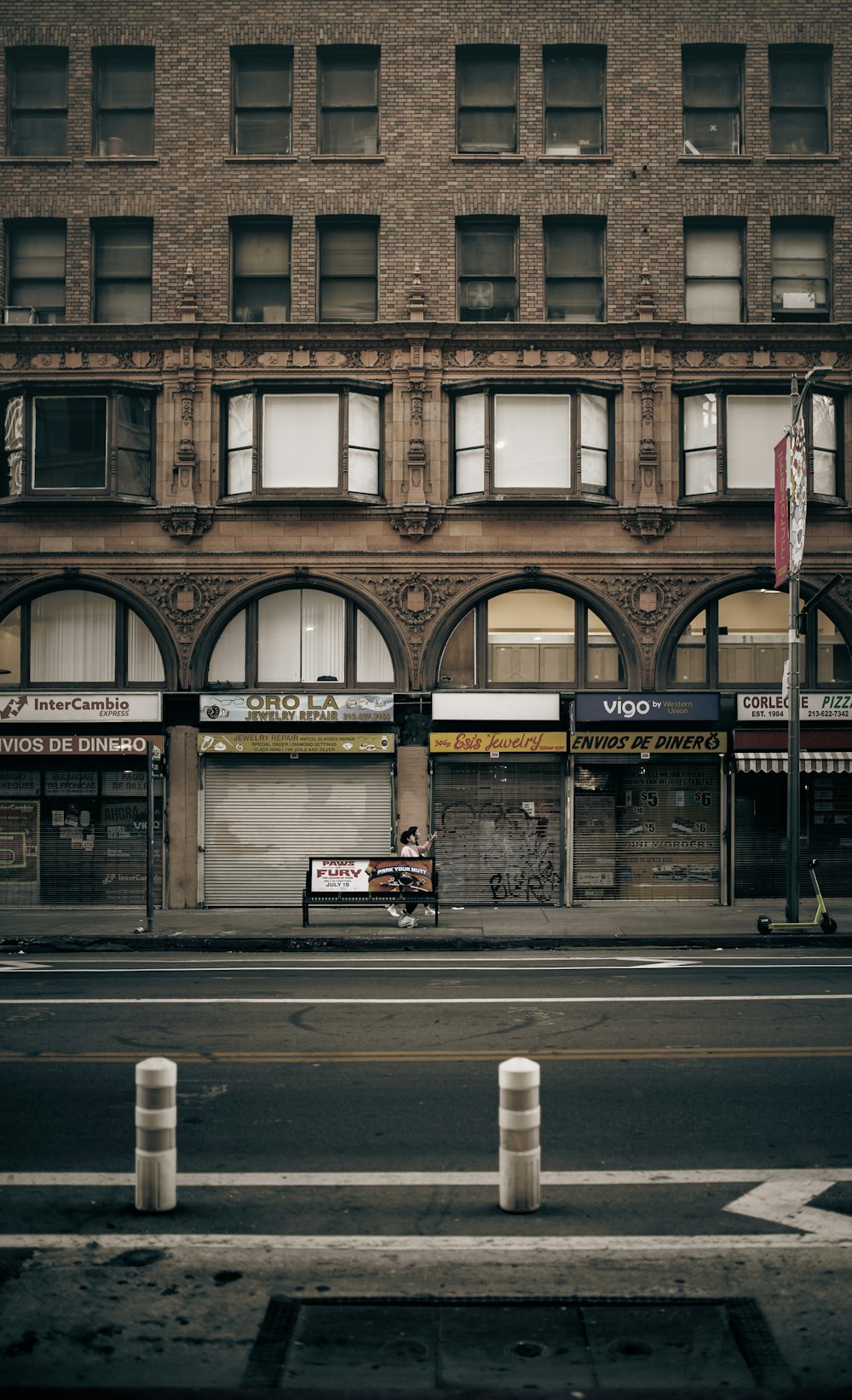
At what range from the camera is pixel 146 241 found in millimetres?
26219

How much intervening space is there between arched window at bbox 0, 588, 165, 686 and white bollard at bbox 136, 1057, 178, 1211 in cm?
1856

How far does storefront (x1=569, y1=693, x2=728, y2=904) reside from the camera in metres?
24.7

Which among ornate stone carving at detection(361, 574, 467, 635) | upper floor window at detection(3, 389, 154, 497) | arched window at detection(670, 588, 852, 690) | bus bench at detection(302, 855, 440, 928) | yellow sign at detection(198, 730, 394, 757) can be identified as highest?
upper floor window at detection(3, 389, 154, 497)

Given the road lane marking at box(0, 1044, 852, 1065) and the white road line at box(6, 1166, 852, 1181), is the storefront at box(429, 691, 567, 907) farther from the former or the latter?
the white road line at box(6, 1166, 852, 1181)

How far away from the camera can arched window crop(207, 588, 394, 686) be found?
83.4 feet

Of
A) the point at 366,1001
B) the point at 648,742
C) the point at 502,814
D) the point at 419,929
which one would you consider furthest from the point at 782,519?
the point at 366,1001

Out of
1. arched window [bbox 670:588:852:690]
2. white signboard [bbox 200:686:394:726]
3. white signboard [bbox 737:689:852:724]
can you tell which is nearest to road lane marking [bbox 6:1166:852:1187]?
white signboard [bbox 200:686:394:726]

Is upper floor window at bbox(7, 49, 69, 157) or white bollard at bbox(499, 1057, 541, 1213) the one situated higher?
upper floor window at bbox(7, 49, 69, 157)

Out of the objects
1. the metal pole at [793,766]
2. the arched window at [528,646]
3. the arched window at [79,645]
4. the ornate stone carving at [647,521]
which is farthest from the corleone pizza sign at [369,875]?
the ornate stone carving at [647,521]

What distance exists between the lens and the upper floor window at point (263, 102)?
26172mm

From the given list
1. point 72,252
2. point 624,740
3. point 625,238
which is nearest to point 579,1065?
point 624,740

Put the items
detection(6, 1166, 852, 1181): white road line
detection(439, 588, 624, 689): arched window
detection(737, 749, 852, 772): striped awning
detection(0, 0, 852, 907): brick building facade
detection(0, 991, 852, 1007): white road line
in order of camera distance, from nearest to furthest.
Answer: detection(6, 1166, 852, 1181): white road line, detection(0, 991, 852, 1007): white road line, detection(737, 749, 852, 772): striped awning, detection(0, 0, 852, 907): brick building facade, detection(439, 588, 624, 689): arched window

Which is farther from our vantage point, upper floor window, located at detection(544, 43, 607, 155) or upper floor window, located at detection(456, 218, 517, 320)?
upper floor window, located at detection(544, 43, 607, 155)

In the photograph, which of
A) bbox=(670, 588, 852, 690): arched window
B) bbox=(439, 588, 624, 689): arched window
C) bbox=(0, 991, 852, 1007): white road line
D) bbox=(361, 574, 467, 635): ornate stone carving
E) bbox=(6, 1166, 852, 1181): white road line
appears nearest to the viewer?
bbox=(6, 1166, 852, 1181): white road line
